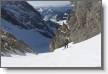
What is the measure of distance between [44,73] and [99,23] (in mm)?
474

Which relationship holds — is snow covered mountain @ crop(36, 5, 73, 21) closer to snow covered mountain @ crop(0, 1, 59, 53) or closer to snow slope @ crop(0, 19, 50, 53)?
snow covered mountain @ crop(0, 1, 59, 53)

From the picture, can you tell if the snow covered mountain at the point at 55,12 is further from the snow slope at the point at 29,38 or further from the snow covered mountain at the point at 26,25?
the snow slope at the point at 29,38

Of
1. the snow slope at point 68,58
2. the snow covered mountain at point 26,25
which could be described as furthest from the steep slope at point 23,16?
the snow slope at point 68,58

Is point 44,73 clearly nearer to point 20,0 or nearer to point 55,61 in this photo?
point 55,61

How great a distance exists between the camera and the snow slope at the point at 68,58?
5.24 feet

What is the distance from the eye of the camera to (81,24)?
1.62 metres

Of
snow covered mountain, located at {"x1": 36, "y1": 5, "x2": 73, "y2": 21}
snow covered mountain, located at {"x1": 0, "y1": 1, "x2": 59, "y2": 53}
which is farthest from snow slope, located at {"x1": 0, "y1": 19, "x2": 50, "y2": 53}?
snow covered mountain, located at {"x1": 36, "y1": 5, "x2": 73, "y2": 21}

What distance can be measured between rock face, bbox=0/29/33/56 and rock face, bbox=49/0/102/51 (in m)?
0.17

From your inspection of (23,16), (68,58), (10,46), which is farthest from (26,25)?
(68,58)

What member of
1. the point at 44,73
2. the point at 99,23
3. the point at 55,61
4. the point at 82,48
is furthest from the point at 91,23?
the point at 44,73

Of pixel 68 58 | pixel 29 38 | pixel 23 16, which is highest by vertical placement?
pixel 23 16

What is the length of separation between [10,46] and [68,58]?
38 cm

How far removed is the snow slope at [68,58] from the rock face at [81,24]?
0.04 metres

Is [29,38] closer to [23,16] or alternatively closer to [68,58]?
[23,16]
